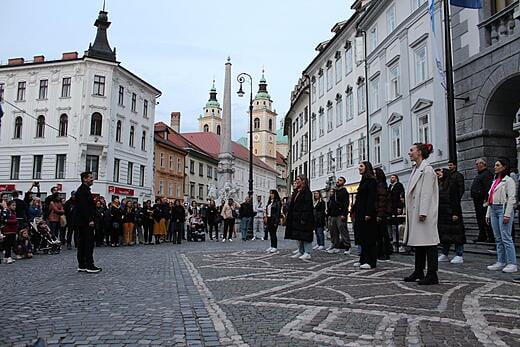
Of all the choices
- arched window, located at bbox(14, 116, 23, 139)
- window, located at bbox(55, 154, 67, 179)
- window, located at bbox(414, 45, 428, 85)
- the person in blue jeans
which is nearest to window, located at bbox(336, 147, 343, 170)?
window, located at bbox(414, 45, 428, 85)

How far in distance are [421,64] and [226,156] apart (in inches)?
624

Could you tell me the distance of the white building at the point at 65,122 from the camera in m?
41.4

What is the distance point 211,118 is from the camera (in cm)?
11938

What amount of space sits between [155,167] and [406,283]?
48.6m

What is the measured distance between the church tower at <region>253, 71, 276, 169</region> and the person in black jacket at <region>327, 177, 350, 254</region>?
334ft

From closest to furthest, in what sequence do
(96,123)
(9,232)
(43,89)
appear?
(9,232) < (96,123) < (43,89)

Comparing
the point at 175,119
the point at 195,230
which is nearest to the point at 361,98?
the point at 195,230

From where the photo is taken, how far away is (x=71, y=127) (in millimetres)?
41531

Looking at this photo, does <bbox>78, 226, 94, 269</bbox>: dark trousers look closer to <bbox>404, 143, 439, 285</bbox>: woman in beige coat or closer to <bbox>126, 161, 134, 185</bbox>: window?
<bbox>404, 143, 439, 285</bbox>: woman in beige coat

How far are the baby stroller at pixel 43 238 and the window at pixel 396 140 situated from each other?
18.8 metres

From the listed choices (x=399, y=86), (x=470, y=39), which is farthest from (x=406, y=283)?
(x=399, y=86)

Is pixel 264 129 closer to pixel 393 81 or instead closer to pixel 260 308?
pixel 393 81

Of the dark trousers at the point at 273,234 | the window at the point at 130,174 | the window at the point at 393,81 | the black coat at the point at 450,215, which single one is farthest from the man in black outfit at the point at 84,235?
the window at the point at 130,174

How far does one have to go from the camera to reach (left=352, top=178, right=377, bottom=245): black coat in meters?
9.12
